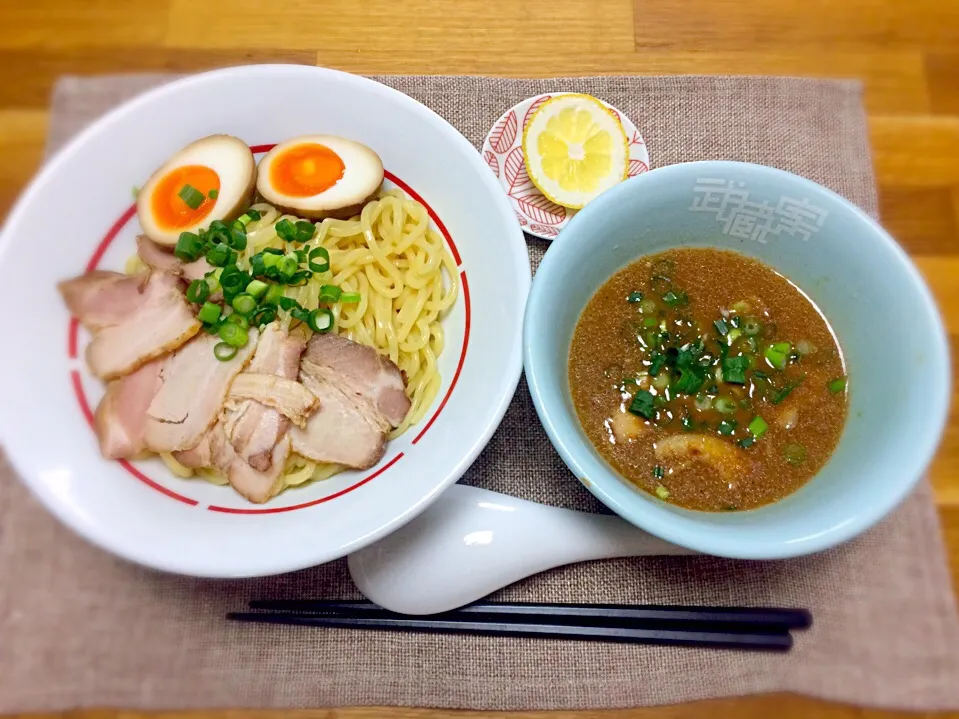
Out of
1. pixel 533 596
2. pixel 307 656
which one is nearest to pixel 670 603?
pixel 533 596

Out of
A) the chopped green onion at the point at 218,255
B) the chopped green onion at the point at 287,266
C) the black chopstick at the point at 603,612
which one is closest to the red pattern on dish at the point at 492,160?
the chopped green onion at the point at 287,266

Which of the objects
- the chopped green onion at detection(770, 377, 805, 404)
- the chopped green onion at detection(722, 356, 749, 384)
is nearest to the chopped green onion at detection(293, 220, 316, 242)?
the chopped green onion at detection(722, 356, 749, 384)

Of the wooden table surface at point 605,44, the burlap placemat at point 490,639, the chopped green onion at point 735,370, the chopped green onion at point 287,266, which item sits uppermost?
the wooden table surface at point 605,44

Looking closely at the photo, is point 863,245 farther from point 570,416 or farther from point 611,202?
point 570,416

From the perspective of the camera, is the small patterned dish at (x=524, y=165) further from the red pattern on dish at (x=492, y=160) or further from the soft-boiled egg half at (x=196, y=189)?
the soft-boiled egg half at (x=196, y=189)

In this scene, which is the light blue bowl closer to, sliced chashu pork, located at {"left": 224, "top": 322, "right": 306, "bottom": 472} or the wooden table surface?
sliced chashu pork, located at {"left": 224, "top": 322, "right": 306, "bottom": 472}
